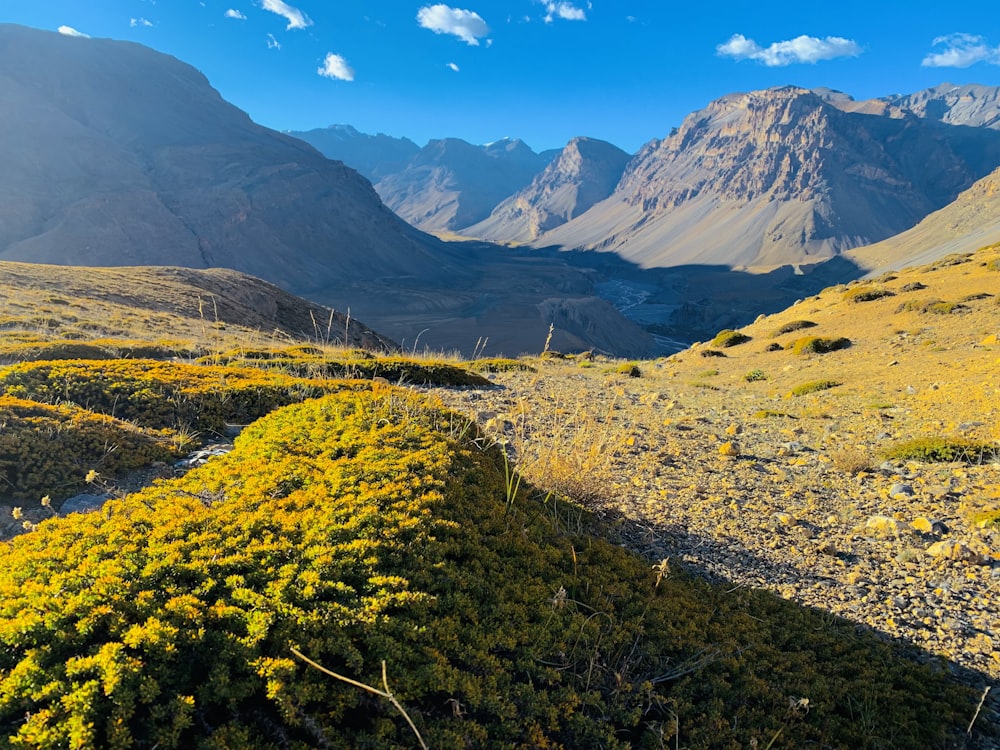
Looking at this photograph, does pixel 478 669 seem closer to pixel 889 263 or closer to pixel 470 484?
pixel 470 484

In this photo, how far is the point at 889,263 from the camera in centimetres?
16375

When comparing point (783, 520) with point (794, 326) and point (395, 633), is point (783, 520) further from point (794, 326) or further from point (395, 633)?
point (794, 326)

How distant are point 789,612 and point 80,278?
39823mm

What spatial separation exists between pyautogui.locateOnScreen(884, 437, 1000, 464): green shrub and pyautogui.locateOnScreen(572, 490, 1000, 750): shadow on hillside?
355 centimetres

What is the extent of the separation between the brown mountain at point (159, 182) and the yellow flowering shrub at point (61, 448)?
109 meters

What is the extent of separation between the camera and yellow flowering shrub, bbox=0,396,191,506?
214 inches

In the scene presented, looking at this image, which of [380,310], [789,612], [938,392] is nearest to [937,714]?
[789,612]

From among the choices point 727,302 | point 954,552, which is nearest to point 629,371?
point 954,552

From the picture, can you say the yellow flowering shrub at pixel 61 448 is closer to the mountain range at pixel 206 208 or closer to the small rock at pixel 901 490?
the small rock at pixel 901 490

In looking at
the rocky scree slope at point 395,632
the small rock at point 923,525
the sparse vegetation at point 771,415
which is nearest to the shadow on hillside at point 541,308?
the sparse vegetation at point 771,415

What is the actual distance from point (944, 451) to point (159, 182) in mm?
152240

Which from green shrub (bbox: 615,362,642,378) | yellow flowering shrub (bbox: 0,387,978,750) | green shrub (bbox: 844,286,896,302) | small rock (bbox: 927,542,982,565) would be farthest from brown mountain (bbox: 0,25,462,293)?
small rock (bbox: 927,542,982,565)

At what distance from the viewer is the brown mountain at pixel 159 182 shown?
10069cm

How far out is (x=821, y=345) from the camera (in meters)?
21.2
